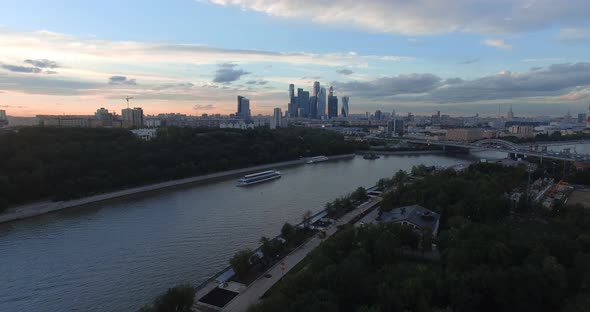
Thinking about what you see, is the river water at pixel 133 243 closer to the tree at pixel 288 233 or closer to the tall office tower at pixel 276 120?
the tree at pixel 288 233

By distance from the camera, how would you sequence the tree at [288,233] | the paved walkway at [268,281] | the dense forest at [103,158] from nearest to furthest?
1. the paved walkway at [268,281]
2. the tree at [288,233]
3. the dense forest at [103,158]

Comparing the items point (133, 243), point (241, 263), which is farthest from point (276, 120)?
point (241, 263)

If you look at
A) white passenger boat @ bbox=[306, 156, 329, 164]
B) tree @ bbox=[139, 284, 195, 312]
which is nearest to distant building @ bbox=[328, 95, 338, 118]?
white passenger boat @ bbox=[306, 156, 329, 164]

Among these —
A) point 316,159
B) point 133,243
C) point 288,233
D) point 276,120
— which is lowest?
point 133,243

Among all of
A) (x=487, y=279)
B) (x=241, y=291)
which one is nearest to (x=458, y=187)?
(x=487, y=279)

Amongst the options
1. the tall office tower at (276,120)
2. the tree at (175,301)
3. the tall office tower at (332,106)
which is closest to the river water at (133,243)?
the tree at (175,301)

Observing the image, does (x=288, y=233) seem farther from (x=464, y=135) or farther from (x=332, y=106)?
(x=332, y=106)

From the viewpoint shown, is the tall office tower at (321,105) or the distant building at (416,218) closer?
the distant building at (416,218)

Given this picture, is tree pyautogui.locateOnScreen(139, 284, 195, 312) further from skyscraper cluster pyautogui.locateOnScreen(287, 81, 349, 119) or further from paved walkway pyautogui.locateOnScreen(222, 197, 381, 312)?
skyscraper cluster pyautogui.locateOnScreen(287, 81, 349, 119)
